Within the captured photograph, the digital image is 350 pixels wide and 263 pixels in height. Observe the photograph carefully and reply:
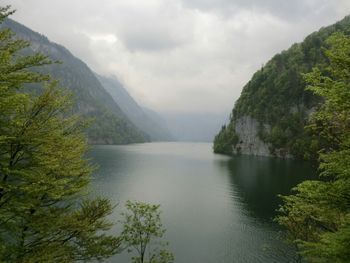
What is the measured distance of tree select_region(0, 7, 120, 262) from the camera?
46.2 feet

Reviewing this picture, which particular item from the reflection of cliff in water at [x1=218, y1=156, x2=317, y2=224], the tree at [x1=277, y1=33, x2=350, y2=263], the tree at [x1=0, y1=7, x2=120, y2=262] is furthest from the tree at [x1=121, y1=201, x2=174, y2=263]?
the reflection of cliff in water at [x1=218, y1=156, x2=317, y2=224]

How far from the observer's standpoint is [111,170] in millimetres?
113875

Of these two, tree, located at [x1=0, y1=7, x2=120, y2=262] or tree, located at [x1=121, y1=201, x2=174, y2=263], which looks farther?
tree, located at [x1=121, y1=201, x2=174, y2=263]

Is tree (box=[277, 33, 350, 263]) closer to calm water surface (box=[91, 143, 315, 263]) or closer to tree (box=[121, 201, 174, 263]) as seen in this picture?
tree (box=[121, 201, 174, 263])

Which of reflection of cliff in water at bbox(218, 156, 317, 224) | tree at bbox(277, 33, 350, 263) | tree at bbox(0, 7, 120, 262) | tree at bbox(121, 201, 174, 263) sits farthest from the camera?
reflection of cliff in water at bbox(218, 156, 317, 224)

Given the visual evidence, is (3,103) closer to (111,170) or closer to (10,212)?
(10,212)

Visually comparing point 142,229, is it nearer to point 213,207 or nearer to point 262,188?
point 213,207

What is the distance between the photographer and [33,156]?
604 inches

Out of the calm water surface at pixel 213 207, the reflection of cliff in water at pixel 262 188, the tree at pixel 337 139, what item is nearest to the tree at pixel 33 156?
the tree at pixel 337 139

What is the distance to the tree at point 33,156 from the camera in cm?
1408

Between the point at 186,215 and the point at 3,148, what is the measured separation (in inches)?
1860

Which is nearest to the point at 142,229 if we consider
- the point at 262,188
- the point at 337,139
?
the point at 337,139

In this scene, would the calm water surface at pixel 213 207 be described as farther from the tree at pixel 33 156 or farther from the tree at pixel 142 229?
the tree at pixel 33 156

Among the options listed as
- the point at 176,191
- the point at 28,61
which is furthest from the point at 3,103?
the point at 176,191
